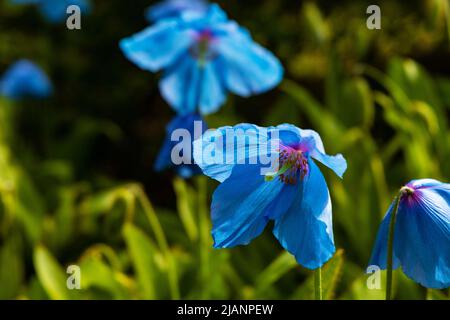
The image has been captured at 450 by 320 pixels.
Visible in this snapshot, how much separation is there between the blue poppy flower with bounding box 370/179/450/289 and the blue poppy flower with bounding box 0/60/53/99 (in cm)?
267

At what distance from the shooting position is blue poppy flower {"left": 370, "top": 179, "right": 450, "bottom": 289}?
134cm

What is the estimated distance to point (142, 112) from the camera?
4.21 meters

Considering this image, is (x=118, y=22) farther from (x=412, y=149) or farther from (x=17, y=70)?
(x=412, y=149)

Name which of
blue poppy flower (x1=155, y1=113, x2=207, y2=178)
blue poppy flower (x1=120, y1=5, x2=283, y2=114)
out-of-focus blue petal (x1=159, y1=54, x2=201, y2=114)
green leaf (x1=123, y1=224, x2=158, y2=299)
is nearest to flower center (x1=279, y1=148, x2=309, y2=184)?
blue poppy flower (x1=155, y1=113, x2=207, y2=178)

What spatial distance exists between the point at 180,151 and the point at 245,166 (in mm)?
779

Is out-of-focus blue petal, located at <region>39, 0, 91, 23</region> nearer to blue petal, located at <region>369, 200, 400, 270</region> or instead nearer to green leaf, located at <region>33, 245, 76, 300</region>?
green leaf, located at <region>33, 245, 76, 300</region>

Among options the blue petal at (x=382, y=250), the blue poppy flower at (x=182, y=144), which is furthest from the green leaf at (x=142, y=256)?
the blue petal at (x=382, y=250)

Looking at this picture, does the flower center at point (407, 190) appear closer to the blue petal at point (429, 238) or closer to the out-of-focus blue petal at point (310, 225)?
the blue petal at point (429, 238)

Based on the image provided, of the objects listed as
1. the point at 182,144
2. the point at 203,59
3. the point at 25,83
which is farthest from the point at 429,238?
the point at 25,83

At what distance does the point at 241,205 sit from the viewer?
1.34 m

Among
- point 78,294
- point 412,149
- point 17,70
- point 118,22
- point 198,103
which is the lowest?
point 78,294

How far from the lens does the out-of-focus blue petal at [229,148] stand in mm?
1304

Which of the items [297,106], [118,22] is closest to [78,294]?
[297,106]

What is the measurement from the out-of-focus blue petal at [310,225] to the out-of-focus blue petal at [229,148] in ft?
0.31
